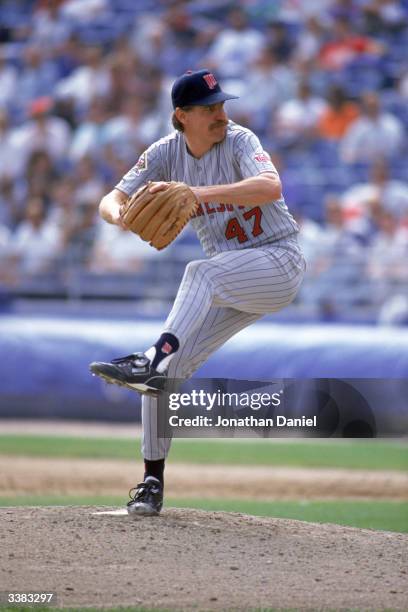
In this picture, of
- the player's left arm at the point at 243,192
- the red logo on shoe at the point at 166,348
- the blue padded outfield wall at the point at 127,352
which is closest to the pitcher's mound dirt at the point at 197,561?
the red logo on shoe at the point at 166,348

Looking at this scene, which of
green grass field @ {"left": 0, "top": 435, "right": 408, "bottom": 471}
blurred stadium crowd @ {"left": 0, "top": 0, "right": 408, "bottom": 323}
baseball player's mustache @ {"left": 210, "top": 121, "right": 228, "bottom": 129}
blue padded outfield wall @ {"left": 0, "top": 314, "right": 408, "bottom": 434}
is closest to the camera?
baseball player's mustache @ {"left": 210, "top": 121, "right": 228, "bottom": 129}

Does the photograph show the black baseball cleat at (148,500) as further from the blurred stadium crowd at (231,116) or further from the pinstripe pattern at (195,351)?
the blurred stadium crowd at (231,116)

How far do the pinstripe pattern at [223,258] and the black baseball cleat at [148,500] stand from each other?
0.12m

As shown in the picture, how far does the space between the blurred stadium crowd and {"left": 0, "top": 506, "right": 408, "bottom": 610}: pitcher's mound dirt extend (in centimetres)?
582

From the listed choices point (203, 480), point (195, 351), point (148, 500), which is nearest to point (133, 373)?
point (195, 351)

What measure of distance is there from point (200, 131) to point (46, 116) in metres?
8.71

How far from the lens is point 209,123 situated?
4719 millimetres

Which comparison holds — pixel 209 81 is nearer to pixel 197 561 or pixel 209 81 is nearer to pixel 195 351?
pixel 195 351

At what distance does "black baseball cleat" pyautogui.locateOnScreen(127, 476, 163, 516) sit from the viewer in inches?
195

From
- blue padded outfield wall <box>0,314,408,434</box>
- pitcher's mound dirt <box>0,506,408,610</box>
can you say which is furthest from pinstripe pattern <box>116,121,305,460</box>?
blue padded outfield wall <box>0,314,408,434</box>

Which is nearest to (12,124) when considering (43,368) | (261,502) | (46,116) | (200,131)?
(46,116)

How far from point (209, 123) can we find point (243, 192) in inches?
21.0

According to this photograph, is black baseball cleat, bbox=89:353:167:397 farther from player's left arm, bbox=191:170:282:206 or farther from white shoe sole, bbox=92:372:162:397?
player's left arm, bbox=191:170:282:206

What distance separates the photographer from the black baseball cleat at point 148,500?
4.95 m
